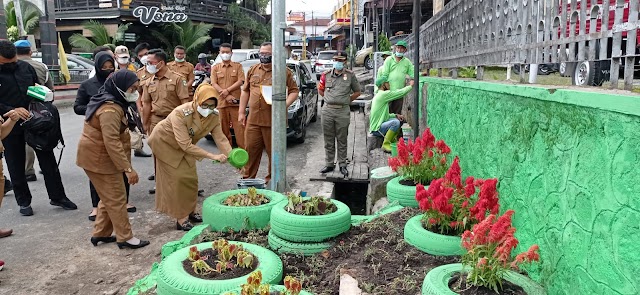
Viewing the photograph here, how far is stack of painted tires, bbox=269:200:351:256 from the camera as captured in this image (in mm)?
3479

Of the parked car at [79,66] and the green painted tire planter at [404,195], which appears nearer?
the green painted tire planter at [404,195]

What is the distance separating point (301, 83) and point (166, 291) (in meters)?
7.77

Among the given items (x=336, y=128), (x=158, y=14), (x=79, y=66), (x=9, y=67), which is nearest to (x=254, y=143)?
(x=336, y=128)

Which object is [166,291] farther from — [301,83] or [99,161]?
[301,83]

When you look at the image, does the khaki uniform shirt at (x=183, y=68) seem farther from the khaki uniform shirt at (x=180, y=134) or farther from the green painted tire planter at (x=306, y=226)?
the green painted tire planter at (x=306, y=226)

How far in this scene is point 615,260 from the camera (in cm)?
188

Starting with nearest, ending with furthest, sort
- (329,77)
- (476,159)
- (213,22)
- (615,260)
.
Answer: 1. (615,260)
2. (476,159)
3. (329,77)
4. (213,22)

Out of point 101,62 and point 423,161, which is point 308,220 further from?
point 101,62

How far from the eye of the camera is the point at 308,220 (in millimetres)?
3486

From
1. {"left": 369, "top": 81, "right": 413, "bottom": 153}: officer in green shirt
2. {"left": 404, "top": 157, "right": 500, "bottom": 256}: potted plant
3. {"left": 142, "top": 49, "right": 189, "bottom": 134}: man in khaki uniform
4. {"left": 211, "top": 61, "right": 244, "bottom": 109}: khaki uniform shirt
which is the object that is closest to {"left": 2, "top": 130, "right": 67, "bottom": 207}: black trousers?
{"left": 142, "top": 49, "right": 189, "bottom": 134}: man in khaki uniform

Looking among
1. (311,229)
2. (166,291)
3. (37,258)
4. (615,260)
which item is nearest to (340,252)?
(311,229)

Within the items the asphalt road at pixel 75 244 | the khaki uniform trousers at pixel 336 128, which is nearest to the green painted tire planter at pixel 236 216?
the asphalt road at pixel 75 244

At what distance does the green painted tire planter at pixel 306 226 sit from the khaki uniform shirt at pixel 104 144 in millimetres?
1719

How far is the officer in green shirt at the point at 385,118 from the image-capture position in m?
7.12
